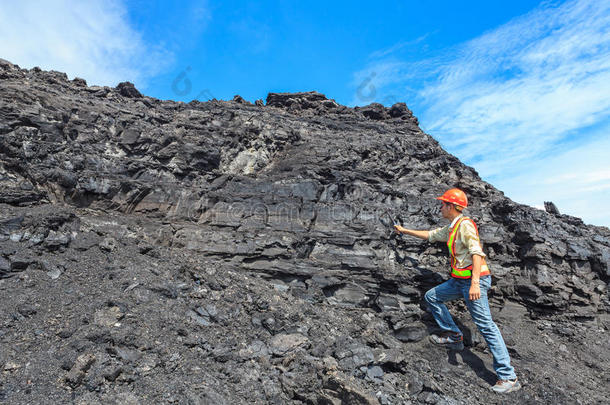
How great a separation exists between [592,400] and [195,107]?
14173 millimetres

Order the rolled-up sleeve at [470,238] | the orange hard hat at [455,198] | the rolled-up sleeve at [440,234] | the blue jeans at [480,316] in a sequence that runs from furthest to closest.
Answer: the rolled-up sleeve at [440,234] → the orange hard hat at [455,198] → the rolled-up sleeve at [470,238] → the blue jeans at [480,316]

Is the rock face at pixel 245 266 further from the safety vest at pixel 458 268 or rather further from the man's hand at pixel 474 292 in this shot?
the safety vest at pixel 458 268

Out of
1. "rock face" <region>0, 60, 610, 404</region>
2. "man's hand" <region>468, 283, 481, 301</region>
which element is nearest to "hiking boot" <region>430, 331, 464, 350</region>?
"rock face" <region>0, 60, 610, 404</region>

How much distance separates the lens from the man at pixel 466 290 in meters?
5.44

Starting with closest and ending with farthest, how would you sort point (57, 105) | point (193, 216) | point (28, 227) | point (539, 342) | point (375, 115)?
point (28, 227) → point (539, 342) → point (193, 216) → point (57, 105) → point (375, 115)

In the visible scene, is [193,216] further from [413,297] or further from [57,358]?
[413,297]

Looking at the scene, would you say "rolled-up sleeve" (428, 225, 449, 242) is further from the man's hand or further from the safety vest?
the man's hand

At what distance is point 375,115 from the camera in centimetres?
1786

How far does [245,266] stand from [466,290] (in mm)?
4836

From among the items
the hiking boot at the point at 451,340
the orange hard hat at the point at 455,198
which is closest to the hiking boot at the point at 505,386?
the hiking boot at the point at 451,340

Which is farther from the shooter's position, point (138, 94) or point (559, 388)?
point (138, 94)

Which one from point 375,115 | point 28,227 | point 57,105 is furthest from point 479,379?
point 375,115

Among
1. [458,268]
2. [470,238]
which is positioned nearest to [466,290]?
[458,268]

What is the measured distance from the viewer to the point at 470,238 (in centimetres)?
567
